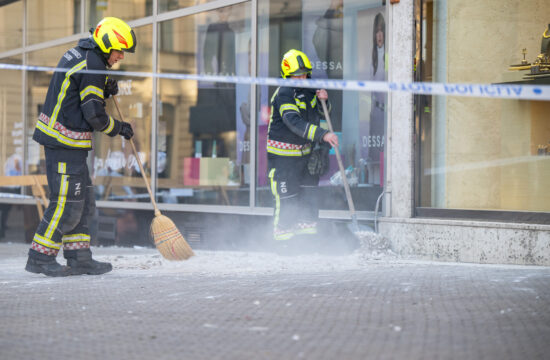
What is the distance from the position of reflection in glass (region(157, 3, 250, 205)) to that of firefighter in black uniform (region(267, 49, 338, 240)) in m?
1.35

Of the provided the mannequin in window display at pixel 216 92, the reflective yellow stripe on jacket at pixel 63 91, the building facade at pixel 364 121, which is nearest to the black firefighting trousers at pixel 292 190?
the building facade at pixel 364 121

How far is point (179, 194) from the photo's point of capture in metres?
9.25

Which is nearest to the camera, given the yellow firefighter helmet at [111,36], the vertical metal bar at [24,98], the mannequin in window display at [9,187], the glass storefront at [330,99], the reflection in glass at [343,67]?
the yellow firefighter helmet at [111,36]

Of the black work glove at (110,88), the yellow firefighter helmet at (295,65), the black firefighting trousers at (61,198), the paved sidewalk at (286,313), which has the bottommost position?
the paved sidewalk at (286,313)

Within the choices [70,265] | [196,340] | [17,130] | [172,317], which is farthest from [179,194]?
[196,340]

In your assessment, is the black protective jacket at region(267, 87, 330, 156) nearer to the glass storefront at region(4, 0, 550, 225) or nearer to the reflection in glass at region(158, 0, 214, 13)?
the glass storefront at region(4, 0, 550, 225)

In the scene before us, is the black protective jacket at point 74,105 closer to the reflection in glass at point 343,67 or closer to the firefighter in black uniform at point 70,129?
the firefighter in black uniform at point 70,129

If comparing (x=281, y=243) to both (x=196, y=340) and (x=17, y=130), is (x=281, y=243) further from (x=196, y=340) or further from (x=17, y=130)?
(x=17, y=130)

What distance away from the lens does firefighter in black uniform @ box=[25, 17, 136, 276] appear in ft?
20.0

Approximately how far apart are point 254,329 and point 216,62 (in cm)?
568

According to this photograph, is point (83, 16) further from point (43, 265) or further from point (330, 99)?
point (43, 265)

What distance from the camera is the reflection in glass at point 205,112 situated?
28.6ft

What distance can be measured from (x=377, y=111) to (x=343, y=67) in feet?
2.28

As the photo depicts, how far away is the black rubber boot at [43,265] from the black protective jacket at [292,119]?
90.8 inches
